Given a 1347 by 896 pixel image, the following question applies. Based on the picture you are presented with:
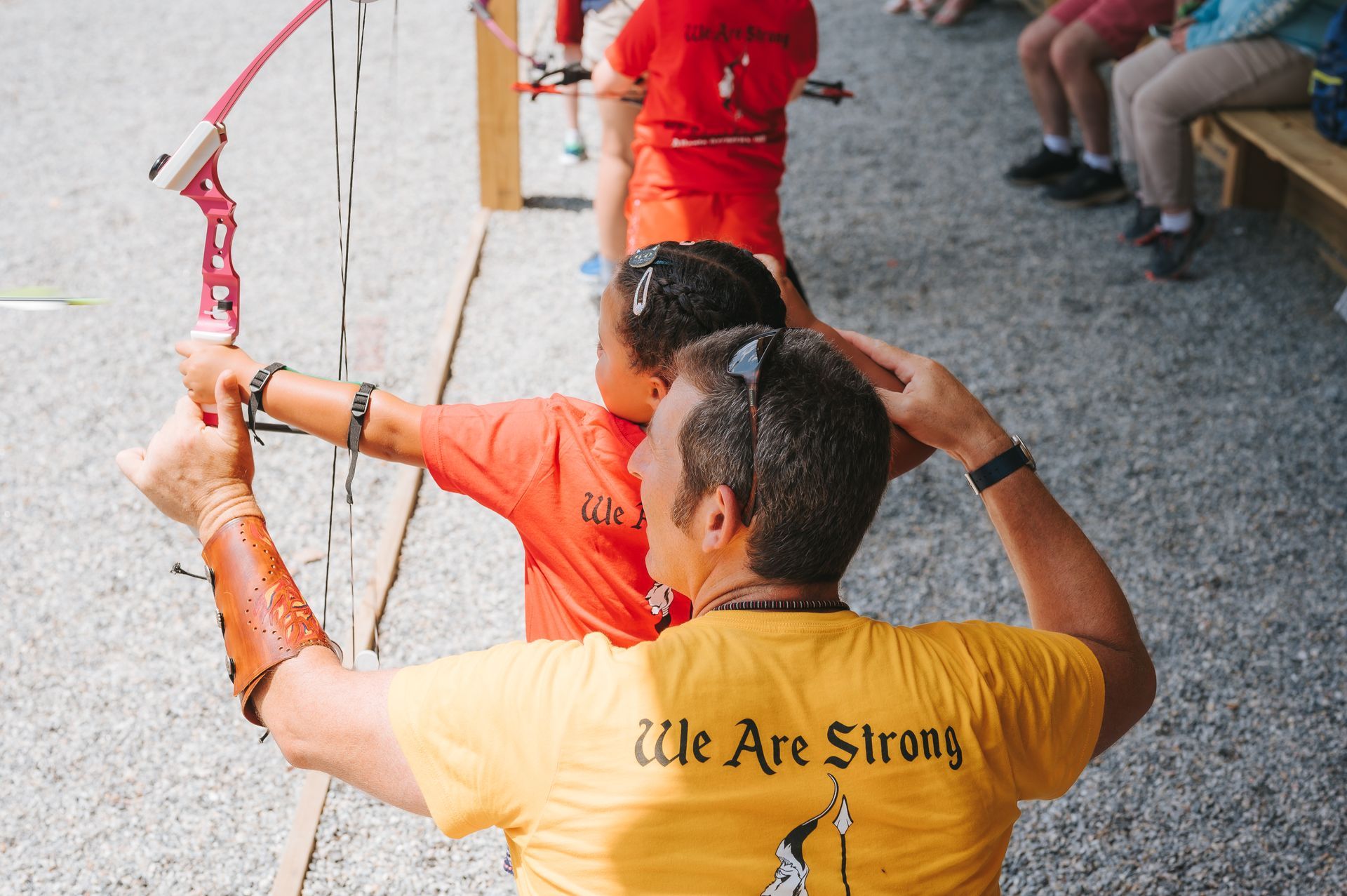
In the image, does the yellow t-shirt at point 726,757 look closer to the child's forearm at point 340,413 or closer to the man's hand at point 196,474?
the man's hand at point 196,474

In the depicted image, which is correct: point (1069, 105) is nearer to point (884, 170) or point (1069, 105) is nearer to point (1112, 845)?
point (884, 170)

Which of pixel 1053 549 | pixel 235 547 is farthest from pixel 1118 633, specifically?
pixel 235 547

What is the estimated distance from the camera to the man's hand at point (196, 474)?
1.29 m

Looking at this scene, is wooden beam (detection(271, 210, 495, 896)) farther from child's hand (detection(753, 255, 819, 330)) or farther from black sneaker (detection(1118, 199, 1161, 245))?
black sneaker (detection(1118, 199, 1161, 245))

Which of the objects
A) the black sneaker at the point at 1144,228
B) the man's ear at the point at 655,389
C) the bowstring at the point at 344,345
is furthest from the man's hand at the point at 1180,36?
the man's ear at the point at 655,389

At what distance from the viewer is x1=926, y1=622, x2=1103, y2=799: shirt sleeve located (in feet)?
3.41

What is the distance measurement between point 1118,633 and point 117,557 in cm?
245

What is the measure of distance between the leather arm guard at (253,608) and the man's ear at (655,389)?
539 millimetres

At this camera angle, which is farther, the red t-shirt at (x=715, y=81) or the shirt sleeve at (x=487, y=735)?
the red t-shirt at (x=715, y=81)

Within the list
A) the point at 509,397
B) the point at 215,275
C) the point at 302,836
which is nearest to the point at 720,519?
the point at 215,275

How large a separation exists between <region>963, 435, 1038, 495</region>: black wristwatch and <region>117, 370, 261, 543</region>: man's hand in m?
0.81

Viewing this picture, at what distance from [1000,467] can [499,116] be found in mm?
3385

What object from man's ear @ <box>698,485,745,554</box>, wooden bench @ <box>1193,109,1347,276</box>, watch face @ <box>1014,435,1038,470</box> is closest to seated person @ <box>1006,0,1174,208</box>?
wooden bench @ <box>1193,109,1347,276</box>

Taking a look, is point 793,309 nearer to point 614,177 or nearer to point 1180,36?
point 614,177
